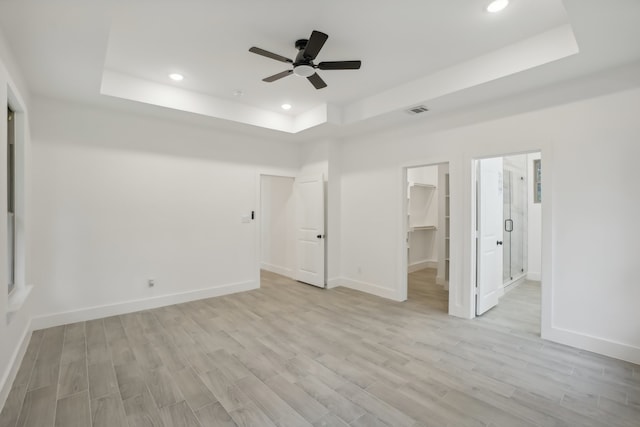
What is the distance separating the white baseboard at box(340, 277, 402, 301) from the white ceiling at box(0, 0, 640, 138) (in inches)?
110

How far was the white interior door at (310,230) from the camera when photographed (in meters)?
5.57

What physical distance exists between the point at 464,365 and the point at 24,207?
468cm

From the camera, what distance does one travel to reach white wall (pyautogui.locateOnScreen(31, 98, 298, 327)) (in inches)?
147

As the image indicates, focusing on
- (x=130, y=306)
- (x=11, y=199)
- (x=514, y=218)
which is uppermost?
(x=11, y=199)

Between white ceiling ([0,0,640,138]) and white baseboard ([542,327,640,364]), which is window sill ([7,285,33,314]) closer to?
white ceiling ([0,0,640,138])

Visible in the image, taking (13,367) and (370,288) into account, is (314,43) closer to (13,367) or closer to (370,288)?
(13,367)

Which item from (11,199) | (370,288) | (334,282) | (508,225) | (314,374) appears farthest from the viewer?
(334,282)

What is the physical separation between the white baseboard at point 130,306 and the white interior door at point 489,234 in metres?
3.70

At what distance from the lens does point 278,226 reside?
6918 millimetres

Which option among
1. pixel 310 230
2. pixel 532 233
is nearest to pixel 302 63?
pixel 310 230

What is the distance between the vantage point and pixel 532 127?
3.41m

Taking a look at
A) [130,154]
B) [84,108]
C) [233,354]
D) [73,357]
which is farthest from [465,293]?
[84,108]

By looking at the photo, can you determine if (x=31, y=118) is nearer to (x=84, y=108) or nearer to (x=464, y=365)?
(x=84, y=108)

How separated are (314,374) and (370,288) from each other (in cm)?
272
